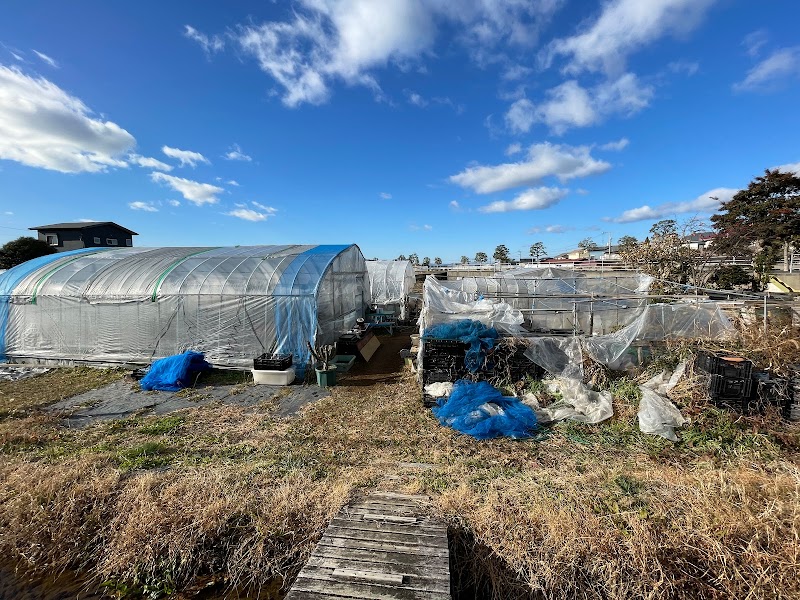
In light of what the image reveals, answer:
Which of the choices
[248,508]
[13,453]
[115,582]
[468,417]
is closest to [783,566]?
[468,417]

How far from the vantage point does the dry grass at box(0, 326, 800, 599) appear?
2760 mm

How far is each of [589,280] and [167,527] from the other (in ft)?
42.5

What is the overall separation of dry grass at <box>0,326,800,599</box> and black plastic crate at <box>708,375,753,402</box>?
304 millimetres

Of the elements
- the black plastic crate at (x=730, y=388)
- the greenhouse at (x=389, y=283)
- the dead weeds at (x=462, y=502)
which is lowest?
the dead weeds at (x=462, y=502)

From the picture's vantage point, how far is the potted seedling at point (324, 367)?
777 cm

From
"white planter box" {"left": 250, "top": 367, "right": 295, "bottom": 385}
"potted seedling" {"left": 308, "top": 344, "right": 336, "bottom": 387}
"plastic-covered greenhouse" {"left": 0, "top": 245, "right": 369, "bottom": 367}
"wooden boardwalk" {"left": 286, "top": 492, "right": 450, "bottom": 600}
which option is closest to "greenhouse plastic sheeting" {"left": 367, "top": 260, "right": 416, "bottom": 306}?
"plastic-covered greenhouse" {"left": 0, "top": 245, "right": 369, "bottom": 367}

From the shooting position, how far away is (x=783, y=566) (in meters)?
2.56

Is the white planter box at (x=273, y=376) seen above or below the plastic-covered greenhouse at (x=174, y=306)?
below

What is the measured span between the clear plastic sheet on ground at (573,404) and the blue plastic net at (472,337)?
3.38ft

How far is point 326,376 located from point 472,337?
3.49 m

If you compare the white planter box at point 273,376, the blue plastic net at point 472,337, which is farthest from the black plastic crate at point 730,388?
the white planter box at point 273,376

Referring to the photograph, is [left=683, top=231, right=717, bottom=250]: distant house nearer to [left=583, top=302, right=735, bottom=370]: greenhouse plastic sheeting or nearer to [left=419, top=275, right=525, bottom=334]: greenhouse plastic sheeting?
[left=583, top=302, right=735, bottom=370]: greenhouse plastic sheeting

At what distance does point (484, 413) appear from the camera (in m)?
5.46

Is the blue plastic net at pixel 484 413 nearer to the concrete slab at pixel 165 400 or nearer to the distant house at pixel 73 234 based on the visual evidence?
the concrete slab at pixel 165 400
